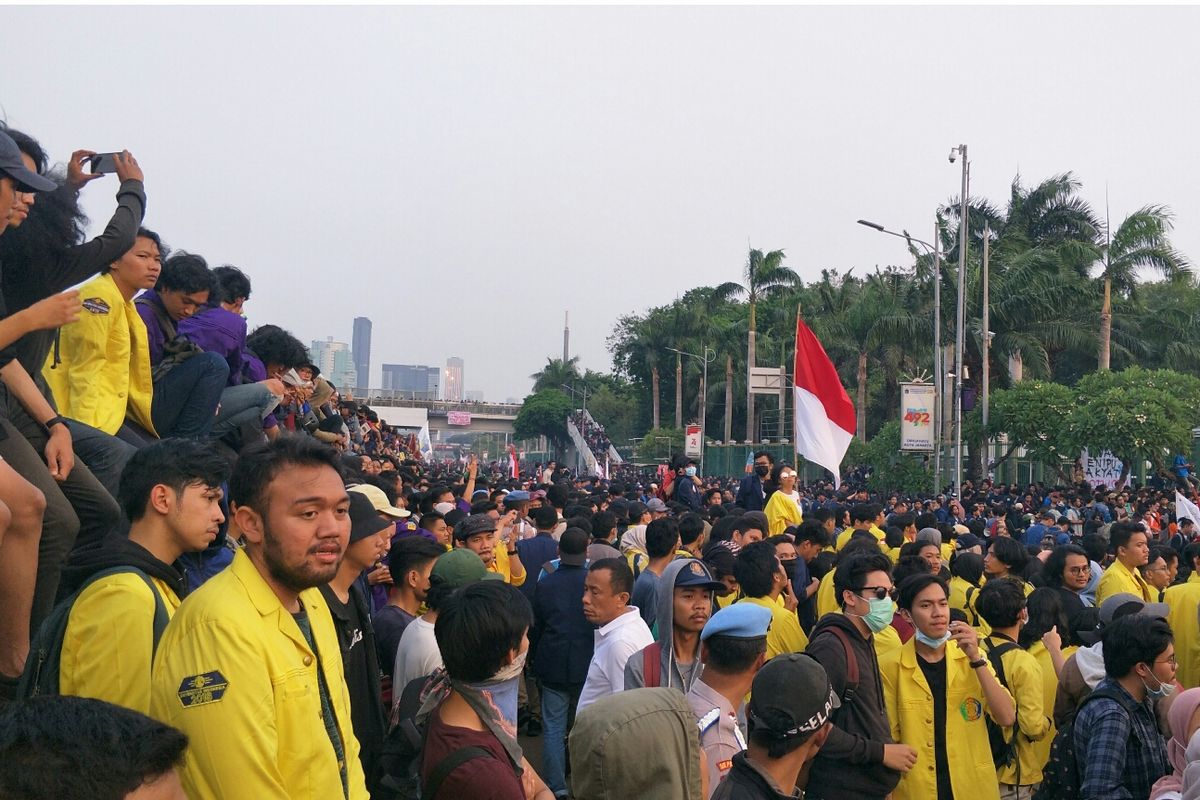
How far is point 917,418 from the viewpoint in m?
27.0

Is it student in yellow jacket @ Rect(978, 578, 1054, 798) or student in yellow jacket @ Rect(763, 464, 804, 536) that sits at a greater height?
student in yellow jacket @ Rect(763, 464, 804, 536)

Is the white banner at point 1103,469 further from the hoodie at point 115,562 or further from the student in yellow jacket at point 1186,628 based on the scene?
the hoodie at point 115,562

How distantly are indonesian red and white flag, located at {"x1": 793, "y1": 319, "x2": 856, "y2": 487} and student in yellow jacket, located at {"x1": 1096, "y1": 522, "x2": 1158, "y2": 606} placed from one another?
680 centimetres

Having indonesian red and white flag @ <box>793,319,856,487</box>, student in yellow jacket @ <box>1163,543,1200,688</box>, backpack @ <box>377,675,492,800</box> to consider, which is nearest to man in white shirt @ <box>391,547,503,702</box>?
backpack @ <box>377,675,492,800</box>

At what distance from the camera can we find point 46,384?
185 inches

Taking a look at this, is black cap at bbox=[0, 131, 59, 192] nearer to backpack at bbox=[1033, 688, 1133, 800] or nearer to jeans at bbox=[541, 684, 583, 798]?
backpack at bbox=[1033, 688, 1133, 800]

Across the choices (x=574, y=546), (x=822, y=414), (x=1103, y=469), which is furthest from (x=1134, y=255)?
(x=574, y=546)

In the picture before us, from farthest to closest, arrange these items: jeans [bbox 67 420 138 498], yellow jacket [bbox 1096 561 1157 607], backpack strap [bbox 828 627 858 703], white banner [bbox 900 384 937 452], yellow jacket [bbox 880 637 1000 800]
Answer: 1. white banner [bbox 900 384 937 452]
2. yellow jacket [bbox 1096 561 1157 607]
3. yellow jacket [bbox 880 637 1000 800]
4. backpack strap [bbox 828 627 858 703]
5. jeans [bbox 67 420 138 498]

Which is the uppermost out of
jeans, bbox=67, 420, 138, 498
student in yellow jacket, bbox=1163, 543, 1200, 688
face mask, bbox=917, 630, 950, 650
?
jeans, bbox=67, 420, 138, 498

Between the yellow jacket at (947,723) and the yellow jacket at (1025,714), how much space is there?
0.19 m

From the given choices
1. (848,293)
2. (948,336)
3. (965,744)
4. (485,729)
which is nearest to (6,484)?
(485,729)

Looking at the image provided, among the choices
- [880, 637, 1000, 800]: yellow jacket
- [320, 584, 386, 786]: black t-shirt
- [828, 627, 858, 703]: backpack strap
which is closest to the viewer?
[320, 584, 386, 786]: black t-shirt

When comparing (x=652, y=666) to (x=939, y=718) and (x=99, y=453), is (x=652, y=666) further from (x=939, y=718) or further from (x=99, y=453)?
(x=99, y=453)

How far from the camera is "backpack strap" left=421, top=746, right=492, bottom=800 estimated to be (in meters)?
3.18
